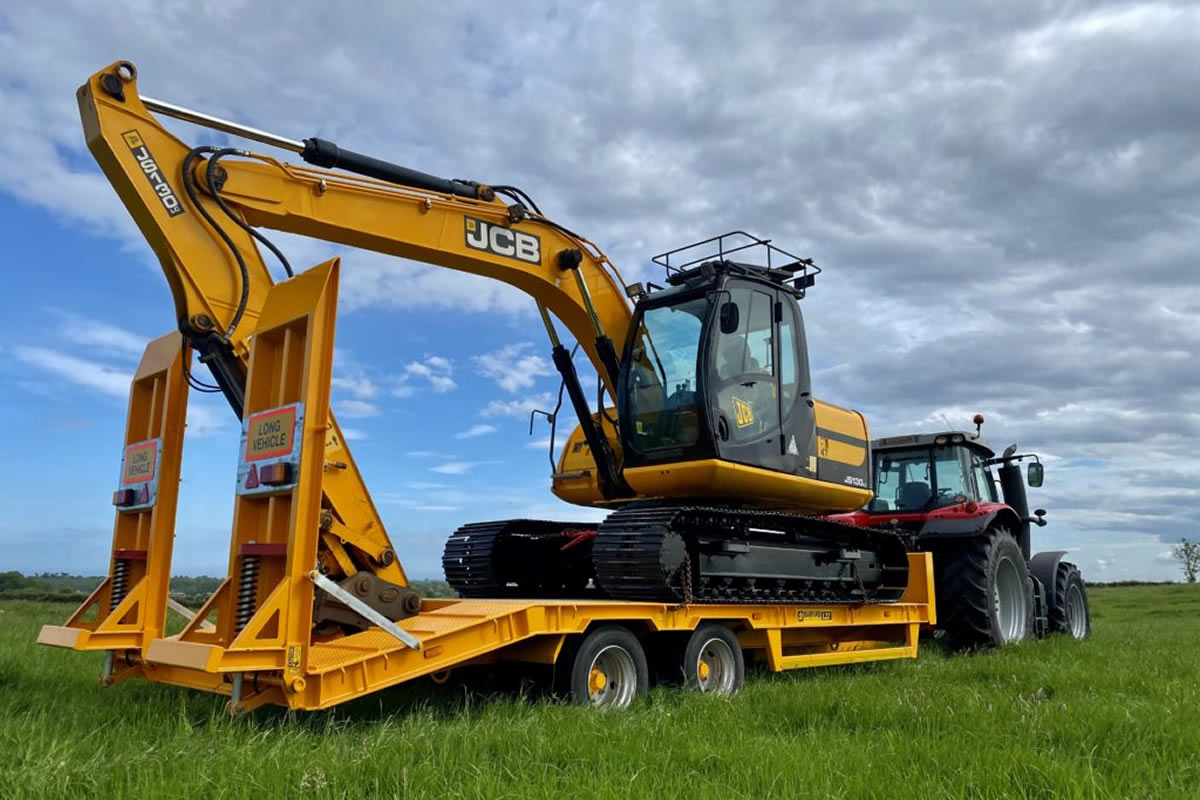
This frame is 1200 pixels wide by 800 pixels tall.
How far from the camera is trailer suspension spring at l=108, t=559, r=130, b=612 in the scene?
7148 mm

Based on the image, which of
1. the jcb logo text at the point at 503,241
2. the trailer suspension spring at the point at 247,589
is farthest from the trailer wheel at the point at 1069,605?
the trailer suspension spring at the point at 247,589

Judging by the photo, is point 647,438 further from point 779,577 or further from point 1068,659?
point 1068,659

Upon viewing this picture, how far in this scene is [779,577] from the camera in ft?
27.7

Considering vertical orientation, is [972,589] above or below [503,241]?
below

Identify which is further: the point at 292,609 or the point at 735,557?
the point at 735,557

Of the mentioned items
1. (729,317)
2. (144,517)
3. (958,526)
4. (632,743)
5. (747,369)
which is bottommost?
(632,743)

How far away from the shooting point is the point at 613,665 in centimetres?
672

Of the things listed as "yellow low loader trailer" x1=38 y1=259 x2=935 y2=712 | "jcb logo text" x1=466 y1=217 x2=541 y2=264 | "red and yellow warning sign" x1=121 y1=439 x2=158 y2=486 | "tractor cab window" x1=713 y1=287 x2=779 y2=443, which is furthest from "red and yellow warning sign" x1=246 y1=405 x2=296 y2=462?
"tractor cab window" x1=713 y1=287 x2=779 y2=443

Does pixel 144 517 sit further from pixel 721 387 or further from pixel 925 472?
pixel 925 472

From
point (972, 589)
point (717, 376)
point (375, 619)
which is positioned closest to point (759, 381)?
point (717, 376)

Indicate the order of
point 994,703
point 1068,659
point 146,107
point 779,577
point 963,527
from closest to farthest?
point 994,703
point 146,107
point 779,577
point 1068,659
point 963,527

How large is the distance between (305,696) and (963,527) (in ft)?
25.9

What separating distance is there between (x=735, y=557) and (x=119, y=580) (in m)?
4.67

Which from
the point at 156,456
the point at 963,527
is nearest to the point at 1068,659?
the point at 963,527
